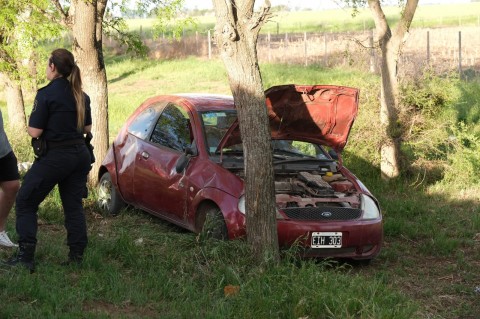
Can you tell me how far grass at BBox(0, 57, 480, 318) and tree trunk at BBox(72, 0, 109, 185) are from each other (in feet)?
3.17

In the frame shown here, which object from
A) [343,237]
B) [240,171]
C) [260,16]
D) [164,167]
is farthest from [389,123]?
[260,16]

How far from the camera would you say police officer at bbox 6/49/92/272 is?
6.85 meters

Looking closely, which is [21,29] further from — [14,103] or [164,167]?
[164,167]

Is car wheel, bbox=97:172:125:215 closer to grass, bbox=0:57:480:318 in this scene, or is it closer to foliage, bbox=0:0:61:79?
grass, bbox=0:57:480:318

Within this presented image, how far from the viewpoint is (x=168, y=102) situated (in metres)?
9.91

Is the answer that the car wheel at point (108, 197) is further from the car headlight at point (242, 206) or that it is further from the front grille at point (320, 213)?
the front grille at point (320, 213)

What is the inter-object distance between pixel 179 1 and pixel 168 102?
15.2ft

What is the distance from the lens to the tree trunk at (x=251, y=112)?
697 centimetres

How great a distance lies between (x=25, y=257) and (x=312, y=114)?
11.5 feet

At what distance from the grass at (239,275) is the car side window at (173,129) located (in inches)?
38.0

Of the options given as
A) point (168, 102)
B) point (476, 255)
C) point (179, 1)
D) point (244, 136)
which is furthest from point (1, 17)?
point (476, 255)

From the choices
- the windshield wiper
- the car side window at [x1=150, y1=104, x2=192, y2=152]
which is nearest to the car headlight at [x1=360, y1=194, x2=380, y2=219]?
the windshield wiper

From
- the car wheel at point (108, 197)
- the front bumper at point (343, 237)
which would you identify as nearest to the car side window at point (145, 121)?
the car wheel at point (108, 197)

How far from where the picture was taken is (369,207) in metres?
8.52
